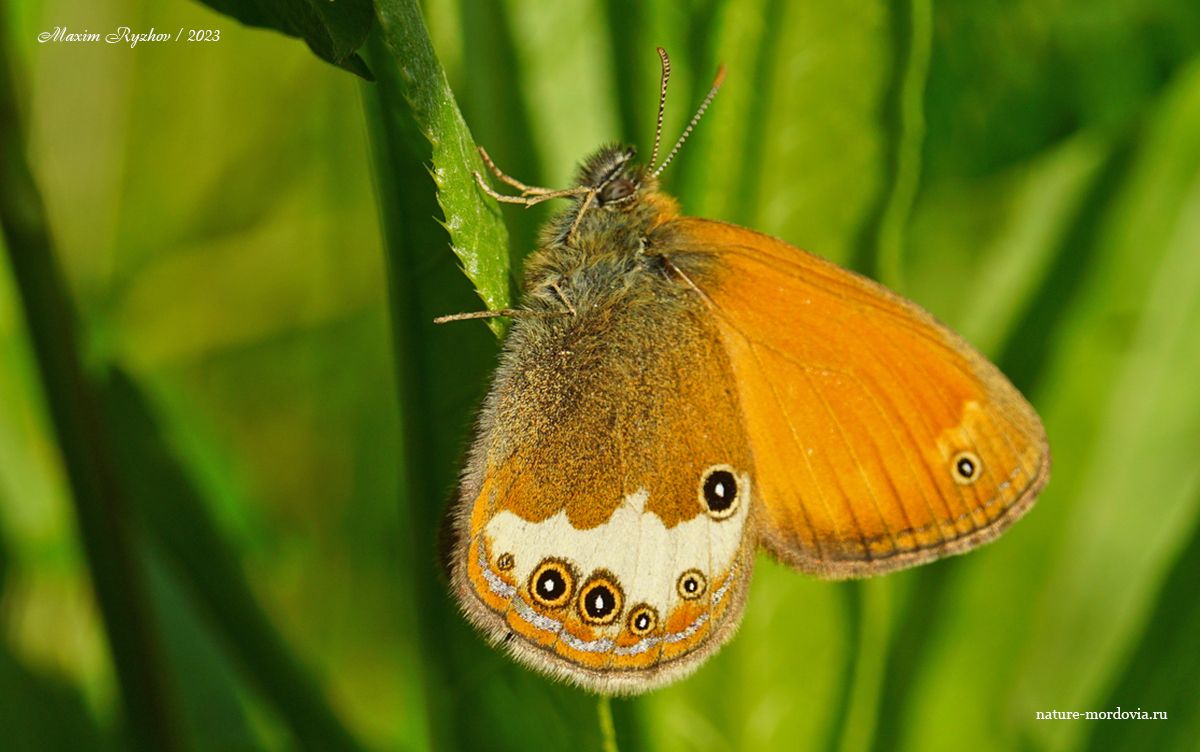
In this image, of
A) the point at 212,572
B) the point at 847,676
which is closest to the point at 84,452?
the point at 212,572

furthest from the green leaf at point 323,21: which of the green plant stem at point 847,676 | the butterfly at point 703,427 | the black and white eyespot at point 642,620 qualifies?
Result: the green plant stem at point 847,676

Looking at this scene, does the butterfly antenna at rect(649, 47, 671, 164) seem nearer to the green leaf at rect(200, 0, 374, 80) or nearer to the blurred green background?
the blurred green background

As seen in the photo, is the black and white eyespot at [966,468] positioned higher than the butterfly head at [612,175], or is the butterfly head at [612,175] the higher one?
the butterfly head at [612,175]

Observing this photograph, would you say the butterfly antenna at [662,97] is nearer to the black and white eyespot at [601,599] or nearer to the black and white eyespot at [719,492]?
the black and white eyespot at [719,492]

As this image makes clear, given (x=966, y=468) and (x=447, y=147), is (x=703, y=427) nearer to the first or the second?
(x=966, y=468)

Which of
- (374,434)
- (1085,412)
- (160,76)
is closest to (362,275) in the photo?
(374,434)

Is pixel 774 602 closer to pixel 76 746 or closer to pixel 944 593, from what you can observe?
pixel 944 593

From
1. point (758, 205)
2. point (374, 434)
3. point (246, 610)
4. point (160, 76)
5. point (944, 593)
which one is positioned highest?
point (160, 76)

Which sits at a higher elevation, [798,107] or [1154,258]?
[798,107]
